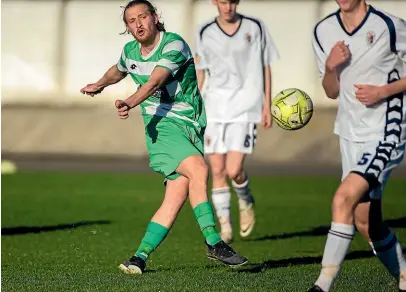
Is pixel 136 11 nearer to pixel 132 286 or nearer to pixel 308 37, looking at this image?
pixel 132 286

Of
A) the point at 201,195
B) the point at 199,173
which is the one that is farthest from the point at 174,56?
the point at 201,195

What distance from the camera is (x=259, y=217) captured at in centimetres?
1605

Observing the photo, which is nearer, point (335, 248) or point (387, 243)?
point (335, 248)

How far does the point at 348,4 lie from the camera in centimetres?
864

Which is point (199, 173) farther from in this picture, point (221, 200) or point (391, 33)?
point (221, 200)

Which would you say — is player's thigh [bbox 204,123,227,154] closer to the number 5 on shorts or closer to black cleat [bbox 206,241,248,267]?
black cleat [bbox 206,241,248,267]

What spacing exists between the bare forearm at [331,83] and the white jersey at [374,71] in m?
0.06

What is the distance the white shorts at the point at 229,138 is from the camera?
13.3 metres

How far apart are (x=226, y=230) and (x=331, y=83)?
14.4ft

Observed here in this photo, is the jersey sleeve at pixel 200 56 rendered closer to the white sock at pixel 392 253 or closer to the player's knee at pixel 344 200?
the white sock at pixel 392 253

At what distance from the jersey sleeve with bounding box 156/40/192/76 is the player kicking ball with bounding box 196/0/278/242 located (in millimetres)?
3387

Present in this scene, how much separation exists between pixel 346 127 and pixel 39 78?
22.0m

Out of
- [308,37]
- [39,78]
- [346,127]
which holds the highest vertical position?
[346,127]

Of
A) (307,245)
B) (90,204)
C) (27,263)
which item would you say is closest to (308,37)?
(90,204)
